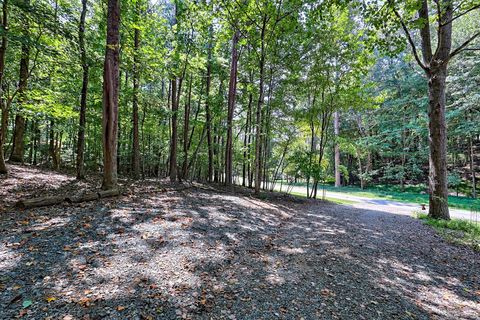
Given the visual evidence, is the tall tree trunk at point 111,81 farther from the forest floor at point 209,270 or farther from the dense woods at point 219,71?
the forest floor at point 209,270

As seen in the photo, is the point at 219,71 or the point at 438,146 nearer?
the point at 438,146

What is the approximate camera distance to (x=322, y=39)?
416 inches

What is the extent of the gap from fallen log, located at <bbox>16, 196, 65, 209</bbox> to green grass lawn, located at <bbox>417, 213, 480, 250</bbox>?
8772mm

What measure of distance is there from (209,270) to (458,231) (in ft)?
21.9

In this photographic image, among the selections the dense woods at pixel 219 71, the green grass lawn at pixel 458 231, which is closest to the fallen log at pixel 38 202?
the dense woods at pixel 219 71

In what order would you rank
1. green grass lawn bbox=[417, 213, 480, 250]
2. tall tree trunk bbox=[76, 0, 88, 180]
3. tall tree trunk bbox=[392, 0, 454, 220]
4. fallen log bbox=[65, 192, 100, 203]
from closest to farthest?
1. green grass lawn bbox=[417, 213, 480, 250]
2. fallen log bbox=[65, 192, 100, 203]
3. tall tree trunk bbox=[76, 0, 88, 180]
4. tall tree trunk bbox=[392, 0, 454, 220]

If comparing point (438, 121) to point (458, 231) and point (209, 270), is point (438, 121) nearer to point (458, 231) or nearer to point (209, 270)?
point (458, 231)

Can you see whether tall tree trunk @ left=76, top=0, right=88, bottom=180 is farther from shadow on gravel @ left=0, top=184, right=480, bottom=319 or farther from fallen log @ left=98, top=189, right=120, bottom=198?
shadow on gravel @ left=0, top=184, right=480, bottom=319

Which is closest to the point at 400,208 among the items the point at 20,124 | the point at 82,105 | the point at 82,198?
the point at 82,198

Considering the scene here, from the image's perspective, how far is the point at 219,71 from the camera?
1209 centimetres

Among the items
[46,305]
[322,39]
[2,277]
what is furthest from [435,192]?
[2,277]

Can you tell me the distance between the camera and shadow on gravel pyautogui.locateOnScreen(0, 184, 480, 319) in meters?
2.10

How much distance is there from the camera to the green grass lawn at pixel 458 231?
477 centimetres

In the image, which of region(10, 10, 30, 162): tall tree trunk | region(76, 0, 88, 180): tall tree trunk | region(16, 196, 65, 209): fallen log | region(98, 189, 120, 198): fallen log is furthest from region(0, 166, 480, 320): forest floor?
region(10, 10, 30, 162): tall tree trunk
